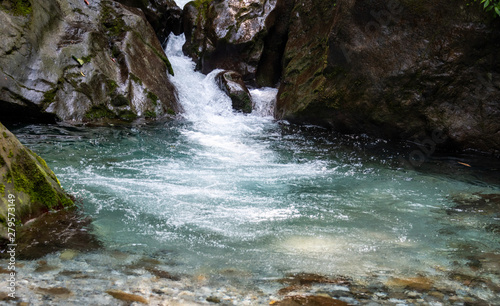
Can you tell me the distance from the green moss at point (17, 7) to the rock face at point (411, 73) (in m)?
6.17

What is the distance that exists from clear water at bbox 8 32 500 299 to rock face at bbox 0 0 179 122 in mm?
647

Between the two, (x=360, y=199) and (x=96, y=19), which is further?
(x=96, y=19)

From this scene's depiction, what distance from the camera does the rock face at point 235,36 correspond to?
447 inches

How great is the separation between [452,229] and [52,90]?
24.3ft

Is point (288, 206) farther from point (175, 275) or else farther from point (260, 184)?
point (175, 275)

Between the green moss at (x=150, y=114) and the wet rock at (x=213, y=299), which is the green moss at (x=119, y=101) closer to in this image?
the green moss at (x=150, y=114)

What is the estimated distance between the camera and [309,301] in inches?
88.1

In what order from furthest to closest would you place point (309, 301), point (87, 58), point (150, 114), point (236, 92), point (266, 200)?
1. point (236, 92)
2. point (150, 114)
3. point (87, 58)
4. point (266, 200)
5. point (309, 301)

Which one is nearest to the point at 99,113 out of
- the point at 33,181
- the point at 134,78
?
the point at 134,78

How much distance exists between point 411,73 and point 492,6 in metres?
1.56

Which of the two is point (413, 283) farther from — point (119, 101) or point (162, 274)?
point (119, 101)

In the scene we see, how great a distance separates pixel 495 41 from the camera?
248 inches

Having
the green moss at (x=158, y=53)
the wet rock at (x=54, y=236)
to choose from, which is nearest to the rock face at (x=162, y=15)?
the green moss at (x=158, y=53)

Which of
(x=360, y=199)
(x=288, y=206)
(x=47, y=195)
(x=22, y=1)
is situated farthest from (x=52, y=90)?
(x=360, y=199)
